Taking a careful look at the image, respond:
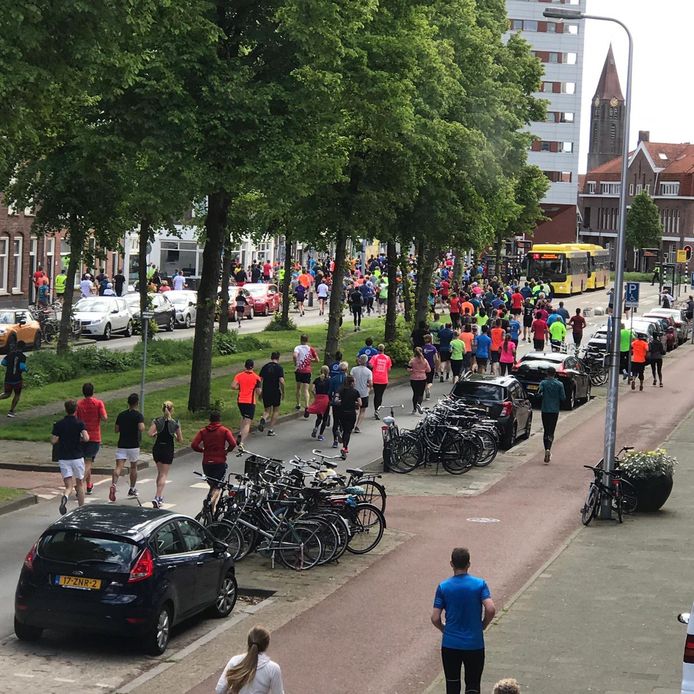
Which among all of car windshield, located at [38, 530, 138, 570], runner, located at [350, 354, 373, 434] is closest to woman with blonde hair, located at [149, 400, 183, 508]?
car windshield, located at [38, 530, 138, 570]

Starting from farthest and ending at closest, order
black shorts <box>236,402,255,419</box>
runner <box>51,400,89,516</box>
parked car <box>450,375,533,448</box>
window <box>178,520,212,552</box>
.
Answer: parked car <box>450,375,533,448</box>, black shorts <box>236,402,255,419</box>, runner <box>51,400,89,516</box>, window <box>178,520,212,552</box>

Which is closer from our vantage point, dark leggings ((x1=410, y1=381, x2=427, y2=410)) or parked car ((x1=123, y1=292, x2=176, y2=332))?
dark leggings ((x1=410, y1=381, x2=427, y2=410))

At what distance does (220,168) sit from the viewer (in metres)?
27.4

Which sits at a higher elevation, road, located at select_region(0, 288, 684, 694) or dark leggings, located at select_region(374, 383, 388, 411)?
dark leggings, located at select_region(374, 383, 388, 411)

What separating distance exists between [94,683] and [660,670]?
16.8 ft

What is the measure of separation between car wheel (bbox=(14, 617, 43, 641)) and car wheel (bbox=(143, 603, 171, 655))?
1.07 m

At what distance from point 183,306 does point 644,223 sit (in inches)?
3181

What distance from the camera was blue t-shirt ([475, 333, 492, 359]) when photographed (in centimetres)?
3819

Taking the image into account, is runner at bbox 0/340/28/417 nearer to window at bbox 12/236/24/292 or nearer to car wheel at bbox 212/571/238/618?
car wheel at bbox 212/571/238/618

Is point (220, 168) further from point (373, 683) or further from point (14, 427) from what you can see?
point (373, 683)

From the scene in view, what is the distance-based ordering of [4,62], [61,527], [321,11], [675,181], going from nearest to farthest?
1. [61,527]
2. [4,62]
3. [321,11]
4. [675,181]

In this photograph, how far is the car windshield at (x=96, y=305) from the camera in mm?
48819

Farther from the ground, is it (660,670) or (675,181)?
(675,181)

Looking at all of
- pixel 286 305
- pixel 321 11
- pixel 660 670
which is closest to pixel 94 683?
pixel 660 670
